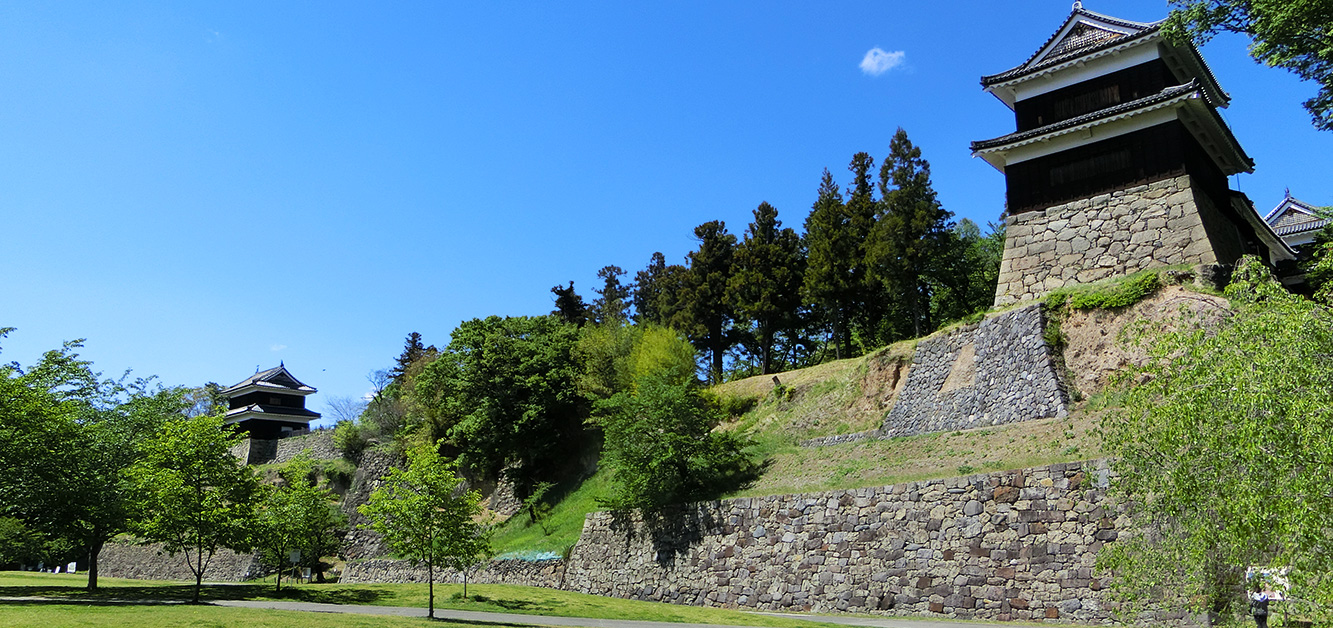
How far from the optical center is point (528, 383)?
36.5m

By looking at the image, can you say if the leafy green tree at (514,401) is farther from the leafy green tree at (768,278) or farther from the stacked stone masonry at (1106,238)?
the stacked stone masonry at (1106,238)

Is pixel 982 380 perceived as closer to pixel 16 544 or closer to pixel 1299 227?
pixel 1299 227

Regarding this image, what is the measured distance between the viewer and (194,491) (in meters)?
19.6

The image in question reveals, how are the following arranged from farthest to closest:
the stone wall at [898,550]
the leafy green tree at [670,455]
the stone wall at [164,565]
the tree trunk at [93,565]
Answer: the stone wall at [164,565]
the leafy green tree at [670,455]
the tree trunk at [93,565]
the stone wall at [898,550]

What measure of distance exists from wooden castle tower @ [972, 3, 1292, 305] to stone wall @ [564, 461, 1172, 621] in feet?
32.5

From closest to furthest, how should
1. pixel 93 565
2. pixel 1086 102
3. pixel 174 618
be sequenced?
pixel 174 618
pixel 93 565
pixel 1086 102

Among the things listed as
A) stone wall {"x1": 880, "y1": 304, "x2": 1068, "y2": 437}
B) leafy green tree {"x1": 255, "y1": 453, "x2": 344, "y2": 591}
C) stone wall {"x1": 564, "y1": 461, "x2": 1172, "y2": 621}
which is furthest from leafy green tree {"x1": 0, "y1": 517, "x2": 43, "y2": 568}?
stone wall {"x1": 880, "y1": 304, "x2": 1068, "y2": 437}

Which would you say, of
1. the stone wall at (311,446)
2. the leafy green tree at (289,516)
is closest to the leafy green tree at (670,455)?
the leafy green tree at (289,516)

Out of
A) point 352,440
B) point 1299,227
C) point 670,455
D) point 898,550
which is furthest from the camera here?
point 352,440

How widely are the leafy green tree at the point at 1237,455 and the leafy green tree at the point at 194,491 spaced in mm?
19547

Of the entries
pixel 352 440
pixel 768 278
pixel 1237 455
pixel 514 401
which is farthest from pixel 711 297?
pixel 1237 455

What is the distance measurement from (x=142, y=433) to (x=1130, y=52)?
33464mm

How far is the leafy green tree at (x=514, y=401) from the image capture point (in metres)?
36.3

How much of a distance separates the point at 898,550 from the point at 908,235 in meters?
18.4
